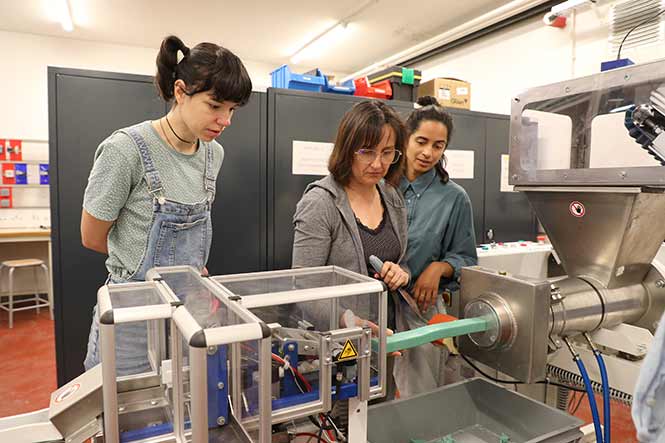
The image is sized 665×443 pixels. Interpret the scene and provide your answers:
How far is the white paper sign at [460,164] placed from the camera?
8.13 ft

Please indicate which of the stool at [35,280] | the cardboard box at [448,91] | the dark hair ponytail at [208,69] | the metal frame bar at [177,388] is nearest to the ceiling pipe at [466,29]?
the cardboard box at [448,91]

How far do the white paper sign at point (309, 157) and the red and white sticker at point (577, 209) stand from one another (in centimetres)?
126

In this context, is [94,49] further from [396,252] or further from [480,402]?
[480,402]

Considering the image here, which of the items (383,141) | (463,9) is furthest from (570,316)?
(463,9)

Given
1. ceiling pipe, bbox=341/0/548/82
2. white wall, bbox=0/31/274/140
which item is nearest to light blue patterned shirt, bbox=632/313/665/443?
ceiling pipe, bbox=341/0/548/82

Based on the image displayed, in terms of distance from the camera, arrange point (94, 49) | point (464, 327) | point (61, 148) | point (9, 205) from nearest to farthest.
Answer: point (464, 327) < point (61, 148) < point (9, 205) < point (94, 49)

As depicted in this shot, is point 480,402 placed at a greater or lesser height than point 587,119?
lesser

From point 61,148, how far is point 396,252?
1.30 metres

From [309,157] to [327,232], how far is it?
99 centimetres

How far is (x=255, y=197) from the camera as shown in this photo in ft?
6.55

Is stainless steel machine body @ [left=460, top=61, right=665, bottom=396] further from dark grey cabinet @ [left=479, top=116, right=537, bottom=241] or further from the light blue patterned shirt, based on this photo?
dark grey cabinet @ [left=479, top=116, right=537, bottom=241]

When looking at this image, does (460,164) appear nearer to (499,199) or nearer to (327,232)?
(499,199)

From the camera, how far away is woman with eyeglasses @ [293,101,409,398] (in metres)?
1.13

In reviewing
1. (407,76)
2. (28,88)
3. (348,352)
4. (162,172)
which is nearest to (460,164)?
(407,76)
